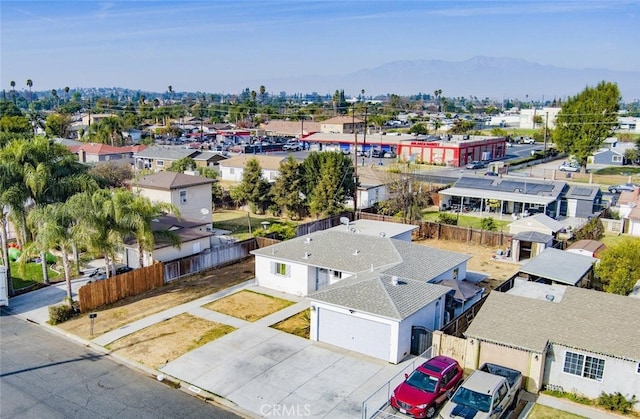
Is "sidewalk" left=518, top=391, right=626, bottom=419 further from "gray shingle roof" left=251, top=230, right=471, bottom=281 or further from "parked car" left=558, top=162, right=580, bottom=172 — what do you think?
"parked car" left=558, top=162, right=580, bottom=172

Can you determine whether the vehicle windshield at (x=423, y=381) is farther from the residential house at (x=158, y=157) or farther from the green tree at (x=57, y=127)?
the green tree at (x=57, y=127)

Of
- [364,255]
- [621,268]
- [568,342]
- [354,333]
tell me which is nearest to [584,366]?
[568,342]

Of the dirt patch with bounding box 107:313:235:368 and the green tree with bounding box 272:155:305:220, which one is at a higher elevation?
the green tree with bounding box 272:155:305:220

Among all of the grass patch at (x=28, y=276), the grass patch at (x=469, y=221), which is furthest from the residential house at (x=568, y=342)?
the grass patch at (x=28, y=276)

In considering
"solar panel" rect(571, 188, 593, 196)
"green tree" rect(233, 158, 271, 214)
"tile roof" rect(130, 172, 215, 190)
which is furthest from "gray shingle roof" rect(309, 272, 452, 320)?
"solar panel" rect(571, 188, 593, 196)

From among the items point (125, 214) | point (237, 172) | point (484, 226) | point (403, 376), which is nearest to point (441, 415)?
point (403, 376)

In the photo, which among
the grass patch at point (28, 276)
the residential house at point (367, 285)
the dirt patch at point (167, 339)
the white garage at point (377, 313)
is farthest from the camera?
the grass patch at point (28, 276)

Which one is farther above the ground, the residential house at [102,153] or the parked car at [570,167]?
the residential house at [102,153]
